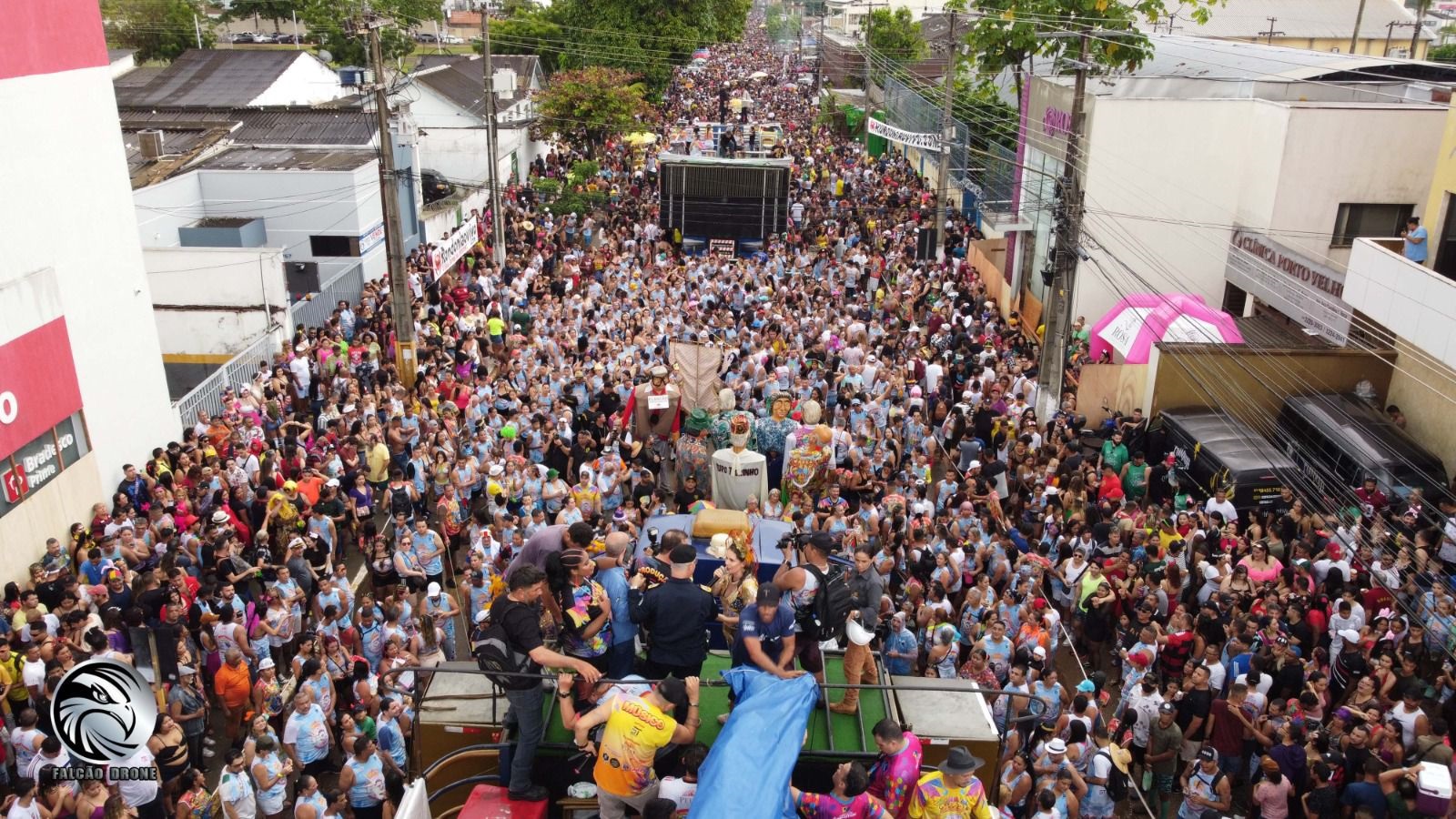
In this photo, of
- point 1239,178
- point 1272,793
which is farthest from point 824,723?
point 1239,178

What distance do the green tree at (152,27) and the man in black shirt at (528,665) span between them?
64504 mm

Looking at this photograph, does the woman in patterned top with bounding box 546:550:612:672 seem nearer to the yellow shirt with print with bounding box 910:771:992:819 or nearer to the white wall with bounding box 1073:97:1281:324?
the yellow shirt with print with bounding box 910:771:992:819

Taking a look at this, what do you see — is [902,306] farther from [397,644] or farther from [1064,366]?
[397,644]

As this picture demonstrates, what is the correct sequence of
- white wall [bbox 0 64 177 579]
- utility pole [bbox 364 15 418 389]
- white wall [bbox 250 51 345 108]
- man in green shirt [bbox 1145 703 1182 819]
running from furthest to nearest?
white wall [bbox 250 51 345 108] → utility pole [bbox 364 15 418 389] → white wall [bbox 0 64 177 579] → man in green shirt [bbox 1145 703 1182 819]

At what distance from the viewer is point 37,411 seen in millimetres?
13219

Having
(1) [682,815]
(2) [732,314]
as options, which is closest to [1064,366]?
(2) [732,314]

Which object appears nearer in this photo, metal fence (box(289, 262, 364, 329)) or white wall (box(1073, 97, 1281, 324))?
metal fence (box(289, 262, 364, 329))

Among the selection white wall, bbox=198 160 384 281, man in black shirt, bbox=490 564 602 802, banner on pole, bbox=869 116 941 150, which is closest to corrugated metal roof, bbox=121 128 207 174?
white wall, bbox=198 160 384 281

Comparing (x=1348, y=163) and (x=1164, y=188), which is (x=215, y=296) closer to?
(x=1164, y=188)

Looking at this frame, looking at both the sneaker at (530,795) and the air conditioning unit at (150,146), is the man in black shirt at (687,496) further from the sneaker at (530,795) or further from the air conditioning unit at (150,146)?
the air conditioning unit at (150,146)

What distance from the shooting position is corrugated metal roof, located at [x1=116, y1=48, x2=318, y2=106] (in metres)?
35.0

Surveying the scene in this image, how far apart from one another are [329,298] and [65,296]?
774 cm

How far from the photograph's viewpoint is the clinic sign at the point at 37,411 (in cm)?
1259

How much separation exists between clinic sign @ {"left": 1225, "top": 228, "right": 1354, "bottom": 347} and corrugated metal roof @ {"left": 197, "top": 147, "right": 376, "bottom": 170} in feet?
58.7
